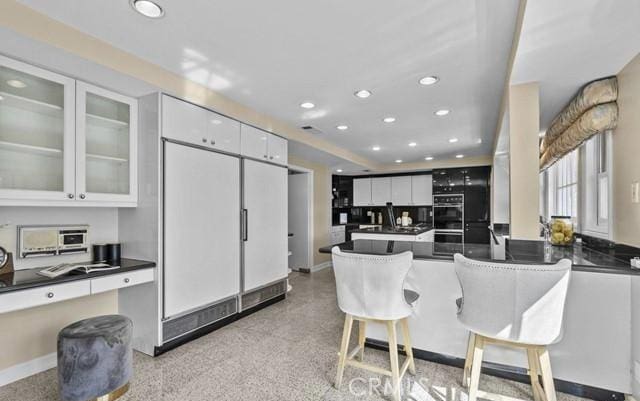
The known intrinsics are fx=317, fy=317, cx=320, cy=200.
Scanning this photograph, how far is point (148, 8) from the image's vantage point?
189cm

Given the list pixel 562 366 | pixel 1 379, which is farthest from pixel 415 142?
pixel 1 379

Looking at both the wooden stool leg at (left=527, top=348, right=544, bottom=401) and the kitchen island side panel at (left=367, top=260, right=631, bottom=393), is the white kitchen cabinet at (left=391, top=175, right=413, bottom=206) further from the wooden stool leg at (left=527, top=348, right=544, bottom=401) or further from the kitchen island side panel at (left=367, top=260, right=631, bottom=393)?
the wooden stool leg at (left=527, top=348, right=544, bottom=401)

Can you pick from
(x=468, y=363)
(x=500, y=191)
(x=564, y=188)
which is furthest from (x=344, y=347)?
(x=500, y=191)

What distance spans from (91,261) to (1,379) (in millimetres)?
934

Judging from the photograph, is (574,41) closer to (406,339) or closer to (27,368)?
(406,339)

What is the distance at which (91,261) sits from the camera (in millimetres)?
2752

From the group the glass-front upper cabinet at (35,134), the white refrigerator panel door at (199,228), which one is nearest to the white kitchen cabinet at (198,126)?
the white refrigerator panel door at (199,228)

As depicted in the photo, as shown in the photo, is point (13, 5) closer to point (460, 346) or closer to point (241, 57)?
point (241, 57)

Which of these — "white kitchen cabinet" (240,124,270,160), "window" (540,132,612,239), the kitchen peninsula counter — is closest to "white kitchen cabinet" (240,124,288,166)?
"white kitchen cabinet" (240,124,270,160)

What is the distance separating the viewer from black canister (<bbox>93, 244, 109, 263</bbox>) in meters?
2.75

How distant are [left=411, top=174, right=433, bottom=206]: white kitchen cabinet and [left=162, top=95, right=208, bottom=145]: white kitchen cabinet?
5.68 metres

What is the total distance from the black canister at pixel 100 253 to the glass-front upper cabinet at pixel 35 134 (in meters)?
0.58

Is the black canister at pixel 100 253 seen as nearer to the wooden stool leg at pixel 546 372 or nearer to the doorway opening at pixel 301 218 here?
the wooden stool leg at pixel 546 372

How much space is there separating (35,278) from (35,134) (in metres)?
1.02
